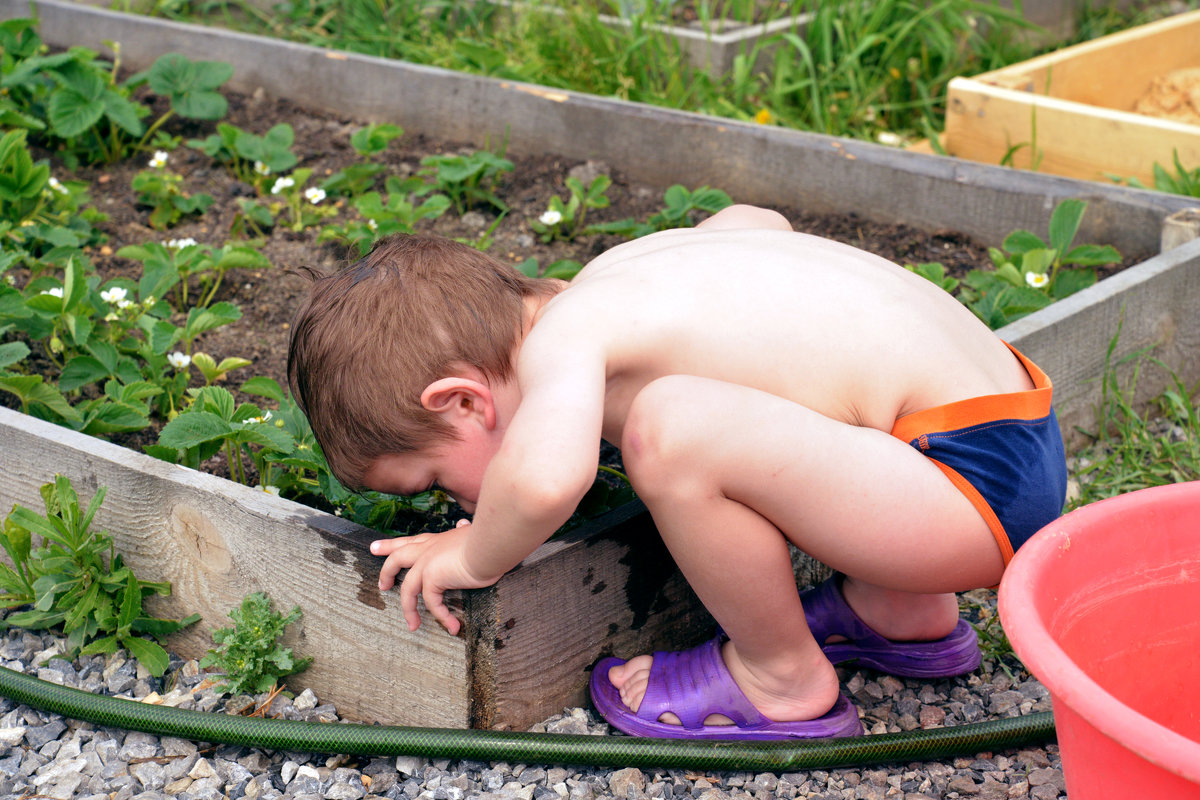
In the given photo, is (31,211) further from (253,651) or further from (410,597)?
(410,597)

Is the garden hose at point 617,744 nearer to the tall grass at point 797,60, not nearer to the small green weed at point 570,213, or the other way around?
the small green weed at point 570,213

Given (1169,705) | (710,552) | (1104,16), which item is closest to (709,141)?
(710,552)

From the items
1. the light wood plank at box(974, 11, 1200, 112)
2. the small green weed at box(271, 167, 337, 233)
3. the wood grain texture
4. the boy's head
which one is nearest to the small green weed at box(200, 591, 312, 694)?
the wood grain texture

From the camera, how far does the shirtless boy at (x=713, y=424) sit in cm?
122

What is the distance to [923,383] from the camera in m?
1.29

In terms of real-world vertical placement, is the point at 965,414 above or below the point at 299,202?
above

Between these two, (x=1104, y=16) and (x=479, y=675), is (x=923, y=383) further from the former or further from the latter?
(x=1104, y=16)

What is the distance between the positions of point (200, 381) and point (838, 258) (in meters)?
1.29

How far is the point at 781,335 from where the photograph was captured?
1.30 metres

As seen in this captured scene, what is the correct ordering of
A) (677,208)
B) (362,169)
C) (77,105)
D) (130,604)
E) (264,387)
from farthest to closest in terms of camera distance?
(77,105), (362,169), (677,208), (264,387), (130,604)

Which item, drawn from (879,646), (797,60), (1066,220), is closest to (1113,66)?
(797,60)

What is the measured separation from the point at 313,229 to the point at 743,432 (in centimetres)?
181

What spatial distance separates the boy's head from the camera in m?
1.34

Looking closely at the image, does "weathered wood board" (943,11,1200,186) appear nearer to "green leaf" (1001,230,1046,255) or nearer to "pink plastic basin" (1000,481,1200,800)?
"green leaf" (1001,230,1046,255)
